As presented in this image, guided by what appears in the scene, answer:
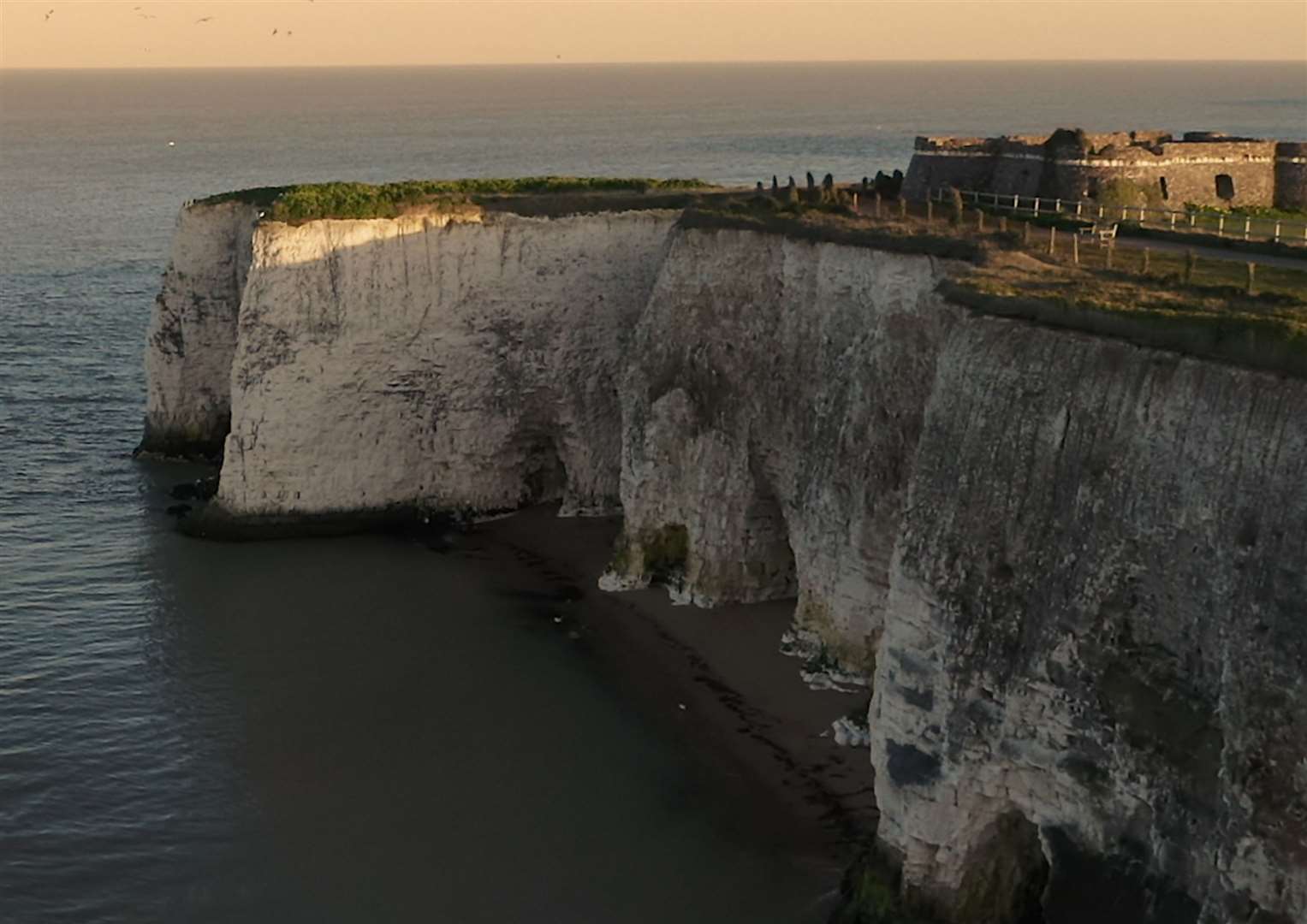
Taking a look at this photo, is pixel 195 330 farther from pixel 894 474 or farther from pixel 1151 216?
pixel 1151 216

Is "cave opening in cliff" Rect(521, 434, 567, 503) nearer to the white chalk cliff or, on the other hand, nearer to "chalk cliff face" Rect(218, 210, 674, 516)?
the white chalk cliff

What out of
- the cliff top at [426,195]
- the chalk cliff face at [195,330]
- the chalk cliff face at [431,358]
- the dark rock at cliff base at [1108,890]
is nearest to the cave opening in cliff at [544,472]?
the chalk cliff face at [431,358]

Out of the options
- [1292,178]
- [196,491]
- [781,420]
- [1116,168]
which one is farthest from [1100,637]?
[196,491]

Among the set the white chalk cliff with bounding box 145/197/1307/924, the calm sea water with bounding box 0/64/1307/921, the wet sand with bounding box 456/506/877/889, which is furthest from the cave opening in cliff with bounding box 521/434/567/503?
the calm sea water with bounding box 0/64/1307/921

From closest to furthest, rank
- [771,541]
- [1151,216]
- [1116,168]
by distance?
[771,541] → [1151,216] → [1116,168]

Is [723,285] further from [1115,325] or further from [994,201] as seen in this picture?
[1115,325]

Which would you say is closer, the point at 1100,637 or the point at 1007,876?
the point at 1100,637

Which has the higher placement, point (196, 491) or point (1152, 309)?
point (1152, 309)
